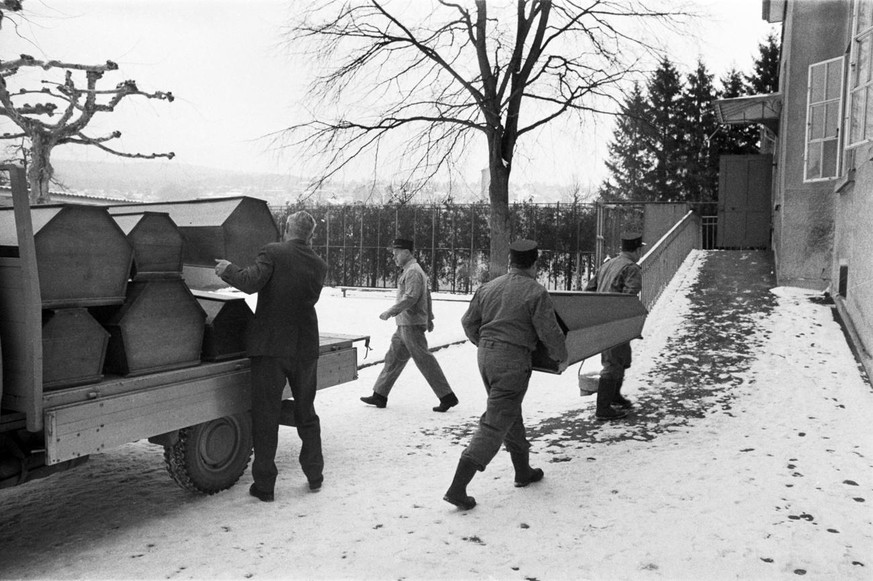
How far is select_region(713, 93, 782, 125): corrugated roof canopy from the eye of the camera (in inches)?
624

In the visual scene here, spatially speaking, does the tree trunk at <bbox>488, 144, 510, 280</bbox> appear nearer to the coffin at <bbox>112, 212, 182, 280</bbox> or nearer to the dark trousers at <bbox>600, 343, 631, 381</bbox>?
the dark trousers at <bbox>600, 343, 631, 381</bbox>

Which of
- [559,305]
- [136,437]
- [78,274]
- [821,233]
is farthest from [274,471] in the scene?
[821,233]

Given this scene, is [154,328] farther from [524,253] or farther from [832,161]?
[832,161]

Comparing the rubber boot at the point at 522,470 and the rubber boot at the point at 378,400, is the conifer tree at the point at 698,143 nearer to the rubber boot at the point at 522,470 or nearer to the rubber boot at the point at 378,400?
the rubber boot at the point at 378,400

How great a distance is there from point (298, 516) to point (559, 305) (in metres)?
2.46

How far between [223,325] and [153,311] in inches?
22.7

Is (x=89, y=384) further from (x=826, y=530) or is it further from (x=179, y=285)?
(x=826, y=530)

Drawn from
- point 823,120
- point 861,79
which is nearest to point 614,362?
point 861,79

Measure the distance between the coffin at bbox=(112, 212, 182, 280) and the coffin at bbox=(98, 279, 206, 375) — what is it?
71 millimetres

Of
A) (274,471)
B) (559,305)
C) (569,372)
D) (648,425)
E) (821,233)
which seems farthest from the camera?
(821,233)

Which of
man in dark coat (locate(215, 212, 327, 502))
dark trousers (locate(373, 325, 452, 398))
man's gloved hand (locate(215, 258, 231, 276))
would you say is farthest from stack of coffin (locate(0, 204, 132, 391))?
dark trousers (locate(373, 325, 452, 398))

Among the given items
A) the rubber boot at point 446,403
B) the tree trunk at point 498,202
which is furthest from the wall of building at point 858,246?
the tree trunk at point 498,202

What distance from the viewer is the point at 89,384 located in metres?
3.98

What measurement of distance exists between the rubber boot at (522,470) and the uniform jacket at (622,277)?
239cm
